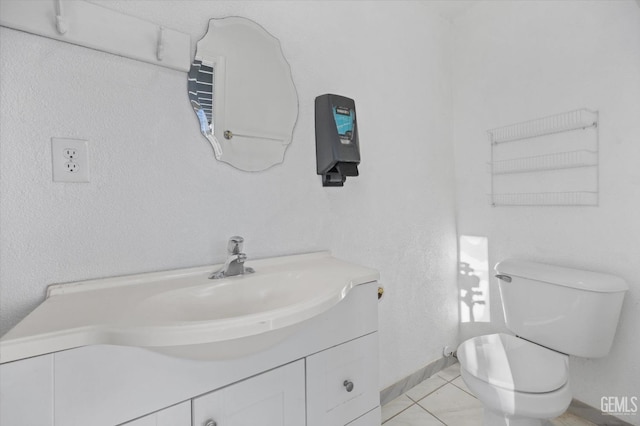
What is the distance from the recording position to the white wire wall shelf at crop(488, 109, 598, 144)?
1.42m

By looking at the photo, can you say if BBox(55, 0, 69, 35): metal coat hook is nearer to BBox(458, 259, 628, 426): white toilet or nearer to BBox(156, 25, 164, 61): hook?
BBox(156, 25, 164, 61): hook

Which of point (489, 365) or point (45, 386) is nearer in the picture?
point (45, 386)

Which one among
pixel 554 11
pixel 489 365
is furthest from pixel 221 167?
pixel 554 11

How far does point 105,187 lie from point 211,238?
0.35 meters

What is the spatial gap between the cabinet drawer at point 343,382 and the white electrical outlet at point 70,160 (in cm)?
84

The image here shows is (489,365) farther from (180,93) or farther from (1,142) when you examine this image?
(1,142)

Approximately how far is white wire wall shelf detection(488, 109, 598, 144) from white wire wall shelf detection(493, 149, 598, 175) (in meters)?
0.12

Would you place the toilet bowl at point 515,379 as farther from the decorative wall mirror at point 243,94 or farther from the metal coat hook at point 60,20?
the metal coat hook at point 60,20

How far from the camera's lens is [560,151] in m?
1.51

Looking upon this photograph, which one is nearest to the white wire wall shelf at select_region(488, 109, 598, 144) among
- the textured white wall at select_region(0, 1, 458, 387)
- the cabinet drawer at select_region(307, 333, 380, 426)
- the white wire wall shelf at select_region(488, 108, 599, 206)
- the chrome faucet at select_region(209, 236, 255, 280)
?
the white wire wall shelf at select_region(488, 108, 599, 206)

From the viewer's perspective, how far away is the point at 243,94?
1102 millimetres

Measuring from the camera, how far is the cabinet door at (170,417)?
597 millimetres

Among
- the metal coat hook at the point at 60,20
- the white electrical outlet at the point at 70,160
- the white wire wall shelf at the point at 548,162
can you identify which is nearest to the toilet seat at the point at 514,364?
the white wire wall shelf at the point at 548,162

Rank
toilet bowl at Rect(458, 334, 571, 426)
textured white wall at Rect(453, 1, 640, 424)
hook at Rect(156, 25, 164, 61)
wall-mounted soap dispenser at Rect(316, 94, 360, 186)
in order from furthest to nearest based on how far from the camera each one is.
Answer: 1. textured white wall at Rect(453, 1, 640, 424)
2. wall-mounted soap dispenser at Rect(316, 94, 360, 186)
3. toilet bowl at Rect(458, 334, 571, 426)
4. hook at Rect(156, 25, 164, 61)
